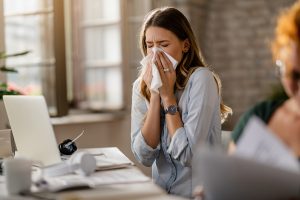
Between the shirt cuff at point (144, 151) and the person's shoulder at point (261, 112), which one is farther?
the shirt cuff at point (144, 151)

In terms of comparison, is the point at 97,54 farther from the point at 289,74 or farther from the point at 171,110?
the point at 289,74

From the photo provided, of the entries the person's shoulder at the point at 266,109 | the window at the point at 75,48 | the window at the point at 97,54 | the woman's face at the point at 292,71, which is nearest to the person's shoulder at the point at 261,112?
the person's shoulder at the point at 266,109

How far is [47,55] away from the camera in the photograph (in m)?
3.84

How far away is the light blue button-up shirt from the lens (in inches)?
78.3

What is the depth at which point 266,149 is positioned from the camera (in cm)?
113

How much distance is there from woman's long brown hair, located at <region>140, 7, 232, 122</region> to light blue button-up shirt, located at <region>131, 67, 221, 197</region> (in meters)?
0.06

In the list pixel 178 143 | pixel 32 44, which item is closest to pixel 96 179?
pixel 178 143

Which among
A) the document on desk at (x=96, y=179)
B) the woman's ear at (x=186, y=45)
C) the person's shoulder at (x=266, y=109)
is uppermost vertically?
the woman's ear at (x=186, y=45)

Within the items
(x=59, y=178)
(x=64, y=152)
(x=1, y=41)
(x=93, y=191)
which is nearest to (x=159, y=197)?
(x=93, y=191)

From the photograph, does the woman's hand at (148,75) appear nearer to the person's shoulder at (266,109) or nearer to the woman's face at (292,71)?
the person's shoulder at (266,109)

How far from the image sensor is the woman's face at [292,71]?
4.13ft

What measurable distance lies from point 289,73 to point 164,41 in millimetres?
880

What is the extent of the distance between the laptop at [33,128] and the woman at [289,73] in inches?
28.6

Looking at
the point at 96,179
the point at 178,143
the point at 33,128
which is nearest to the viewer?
the point at 96,179
